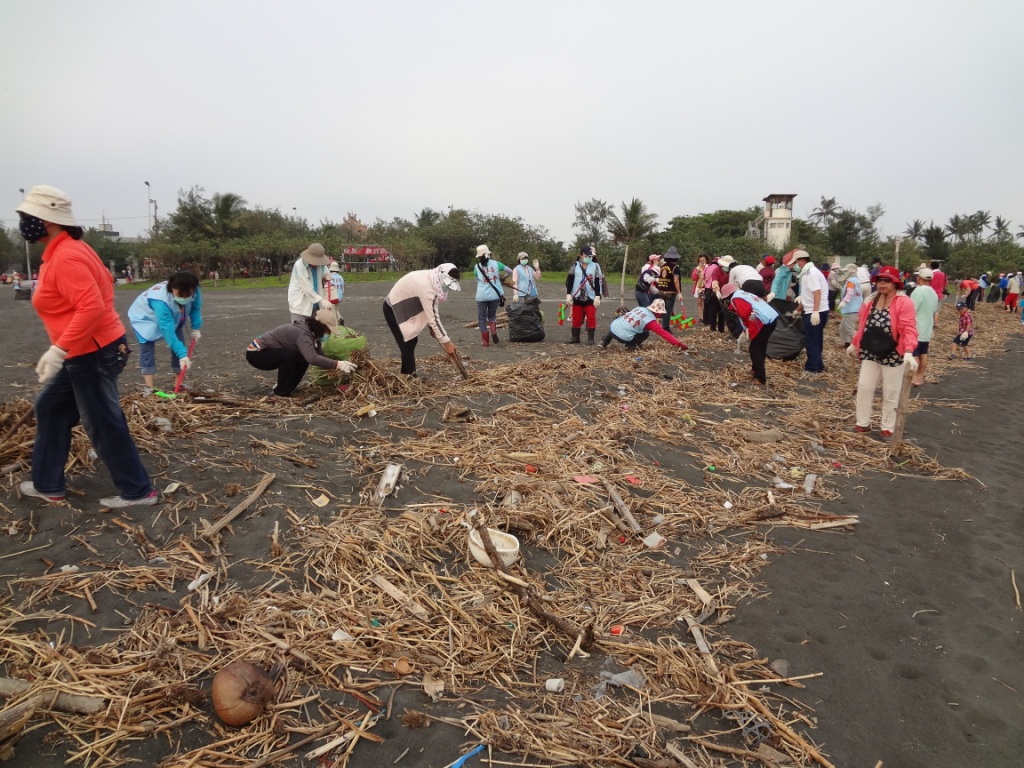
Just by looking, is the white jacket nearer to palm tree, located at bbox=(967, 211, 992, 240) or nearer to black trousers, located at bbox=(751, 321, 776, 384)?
black trousers, located at bbox=(751, 321, 776, 384)

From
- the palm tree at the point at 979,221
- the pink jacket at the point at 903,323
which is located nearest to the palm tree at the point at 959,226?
the palm tree at the point at 979,221

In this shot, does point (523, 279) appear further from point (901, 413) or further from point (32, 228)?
point (32, 228)

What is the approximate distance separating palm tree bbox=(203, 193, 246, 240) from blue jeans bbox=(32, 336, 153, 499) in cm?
4338

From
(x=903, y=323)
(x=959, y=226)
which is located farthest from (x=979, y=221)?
(x=903, y=323)

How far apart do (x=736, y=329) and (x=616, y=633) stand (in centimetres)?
876

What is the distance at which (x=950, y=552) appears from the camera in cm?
391

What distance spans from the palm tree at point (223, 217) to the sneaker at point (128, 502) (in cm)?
4343

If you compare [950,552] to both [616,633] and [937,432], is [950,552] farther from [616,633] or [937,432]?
[937,432]

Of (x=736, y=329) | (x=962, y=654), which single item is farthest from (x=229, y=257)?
(x=962, y=654)

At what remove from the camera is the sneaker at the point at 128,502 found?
11.6 ft

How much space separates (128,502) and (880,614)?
14.0 ft

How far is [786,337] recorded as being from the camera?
369 inches

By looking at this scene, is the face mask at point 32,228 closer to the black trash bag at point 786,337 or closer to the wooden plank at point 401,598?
the wooden plank at point 401,598

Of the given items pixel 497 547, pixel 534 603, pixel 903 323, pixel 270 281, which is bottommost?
pixel 534 603
